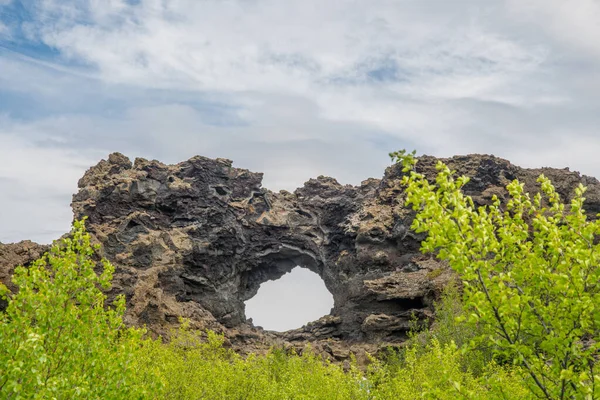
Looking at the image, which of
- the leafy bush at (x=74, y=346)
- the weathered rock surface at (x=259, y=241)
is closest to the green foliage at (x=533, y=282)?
the leafy bush at (x=74, y=346)

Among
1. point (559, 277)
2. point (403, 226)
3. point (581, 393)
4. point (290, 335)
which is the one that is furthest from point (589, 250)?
point (290, 335)

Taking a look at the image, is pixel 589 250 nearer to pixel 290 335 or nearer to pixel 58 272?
pixel 58 272

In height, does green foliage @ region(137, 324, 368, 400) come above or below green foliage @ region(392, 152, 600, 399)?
below

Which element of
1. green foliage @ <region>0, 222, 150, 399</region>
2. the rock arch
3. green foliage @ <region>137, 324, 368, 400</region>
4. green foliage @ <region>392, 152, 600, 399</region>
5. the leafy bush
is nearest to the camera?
green foliage @ <region>392, 152, 600, 399</region>

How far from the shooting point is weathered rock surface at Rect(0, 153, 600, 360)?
62156 mm

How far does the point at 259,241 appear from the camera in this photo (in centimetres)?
7612

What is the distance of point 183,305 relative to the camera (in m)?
64.2

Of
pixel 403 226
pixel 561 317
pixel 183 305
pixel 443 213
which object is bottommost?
pixel 183 305

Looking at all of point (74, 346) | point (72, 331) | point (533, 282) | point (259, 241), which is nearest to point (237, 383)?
point (72, 331)

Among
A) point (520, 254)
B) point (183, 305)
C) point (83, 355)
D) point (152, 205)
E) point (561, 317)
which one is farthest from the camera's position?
point (152, 205)

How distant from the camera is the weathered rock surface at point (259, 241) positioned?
62156 millimetres

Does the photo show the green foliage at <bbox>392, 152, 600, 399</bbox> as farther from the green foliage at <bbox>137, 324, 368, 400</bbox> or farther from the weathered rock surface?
the weathered rock surface

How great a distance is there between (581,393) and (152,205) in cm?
6752

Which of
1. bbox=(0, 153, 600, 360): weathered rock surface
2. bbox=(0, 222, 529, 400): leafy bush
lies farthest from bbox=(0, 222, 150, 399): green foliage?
bbox=(0, 153, 600, 360): weathered rock surface
